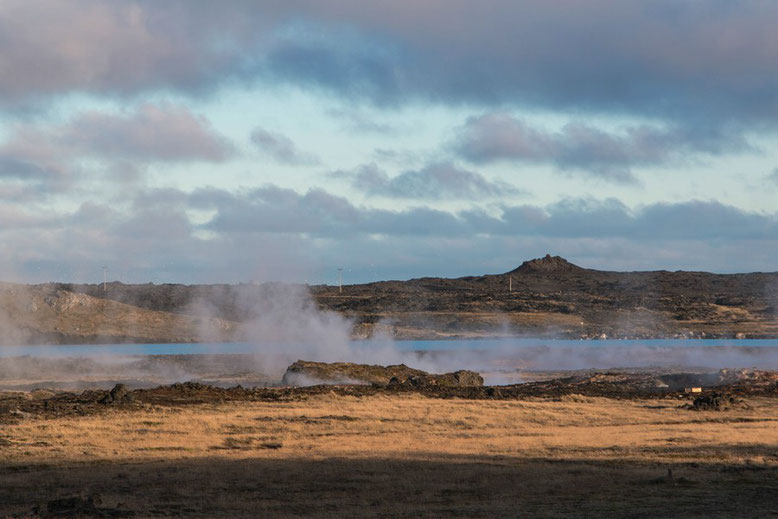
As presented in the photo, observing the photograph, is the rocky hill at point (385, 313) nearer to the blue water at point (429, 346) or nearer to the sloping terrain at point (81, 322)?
the sloping terrain at point (81, 322)

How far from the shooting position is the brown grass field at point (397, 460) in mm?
22703

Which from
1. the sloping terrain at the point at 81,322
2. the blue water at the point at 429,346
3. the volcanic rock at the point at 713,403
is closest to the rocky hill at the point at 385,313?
the sloping terrain at the point at 81,322

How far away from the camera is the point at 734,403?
4725 cm

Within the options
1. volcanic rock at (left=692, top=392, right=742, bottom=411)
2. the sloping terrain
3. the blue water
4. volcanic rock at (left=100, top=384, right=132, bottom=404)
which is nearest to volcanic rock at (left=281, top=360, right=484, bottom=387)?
volcanic rock at (left=692, top=392, right=742, bottom=411)

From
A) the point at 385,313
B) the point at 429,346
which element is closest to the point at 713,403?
the point at 429,346

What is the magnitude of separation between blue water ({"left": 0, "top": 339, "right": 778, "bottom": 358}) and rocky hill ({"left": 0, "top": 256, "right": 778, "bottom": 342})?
604cm

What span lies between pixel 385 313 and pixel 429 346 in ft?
116

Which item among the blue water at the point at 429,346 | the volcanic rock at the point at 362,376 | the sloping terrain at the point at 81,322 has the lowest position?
the volcanic rock at the point at 362,376

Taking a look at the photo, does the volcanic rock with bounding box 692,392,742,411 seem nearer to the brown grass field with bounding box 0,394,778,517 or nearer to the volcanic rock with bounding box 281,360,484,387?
the brown grass field with bounding box 0,394,778,517

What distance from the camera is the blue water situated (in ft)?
316

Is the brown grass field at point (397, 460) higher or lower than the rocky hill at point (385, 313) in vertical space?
lower

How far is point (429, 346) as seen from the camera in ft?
344

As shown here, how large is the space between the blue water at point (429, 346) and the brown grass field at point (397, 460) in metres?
46.6

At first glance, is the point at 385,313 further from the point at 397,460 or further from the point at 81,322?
the point at 397,460
